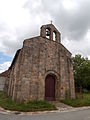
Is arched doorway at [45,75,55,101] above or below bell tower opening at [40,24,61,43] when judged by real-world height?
below

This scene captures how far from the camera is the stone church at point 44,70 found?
12815 millimetres

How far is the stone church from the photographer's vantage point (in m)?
12.8

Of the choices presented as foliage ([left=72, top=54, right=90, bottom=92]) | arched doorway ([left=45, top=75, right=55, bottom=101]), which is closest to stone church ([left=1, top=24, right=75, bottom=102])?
arched doorway ([left=45, top=75, right=55, bottom=101])

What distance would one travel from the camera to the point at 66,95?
14609mm

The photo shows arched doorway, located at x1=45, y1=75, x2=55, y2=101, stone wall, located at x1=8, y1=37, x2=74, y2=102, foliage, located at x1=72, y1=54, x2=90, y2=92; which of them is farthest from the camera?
foliage, located at x1=72, y1=54, x2=90, y2=92

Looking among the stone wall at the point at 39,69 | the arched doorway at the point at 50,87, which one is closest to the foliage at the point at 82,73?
the stone wall at the point at 39,69

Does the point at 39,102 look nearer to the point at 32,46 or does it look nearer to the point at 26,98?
the point at 26,98

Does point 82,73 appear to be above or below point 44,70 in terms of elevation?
above

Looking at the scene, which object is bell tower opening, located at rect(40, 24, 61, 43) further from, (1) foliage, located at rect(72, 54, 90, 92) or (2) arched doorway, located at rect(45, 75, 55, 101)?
(1) foliage, located at rect(72, 54, 90, 92)

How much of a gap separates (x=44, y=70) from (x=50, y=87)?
2216mm

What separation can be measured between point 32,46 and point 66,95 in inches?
255

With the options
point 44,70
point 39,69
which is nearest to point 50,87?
point 44,70

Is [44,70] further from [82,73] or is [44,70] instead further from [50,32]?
[82,73]

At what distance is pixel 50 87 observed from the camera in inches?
585
